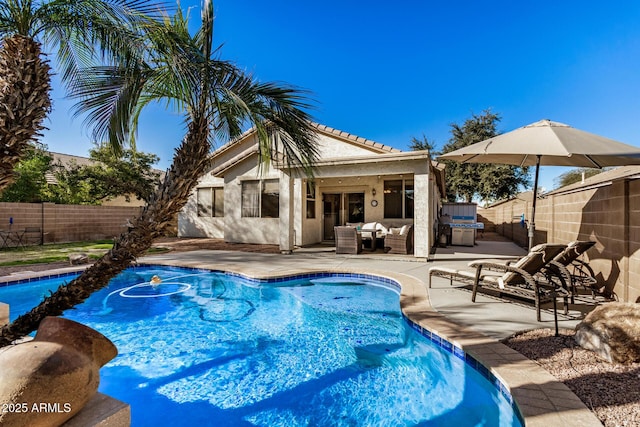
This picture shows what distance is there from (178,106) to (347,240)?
903cm

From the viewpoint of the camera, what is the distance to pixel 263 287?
8.37 m

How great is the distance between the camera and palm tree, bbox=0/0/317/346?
310cm

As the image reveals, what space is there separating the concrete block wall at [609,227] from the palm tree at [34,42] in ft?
25.6

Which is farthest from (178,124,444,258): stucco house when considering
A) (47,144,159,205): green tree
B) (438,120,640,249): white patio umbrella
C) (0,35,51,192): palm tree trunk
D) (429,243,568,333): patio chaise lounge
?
(0,35,51,192): palm tree trunk

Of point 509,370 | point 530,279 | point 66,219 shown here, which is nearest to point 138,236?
point 509,370

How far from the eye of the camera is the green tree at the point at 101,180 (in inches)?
834

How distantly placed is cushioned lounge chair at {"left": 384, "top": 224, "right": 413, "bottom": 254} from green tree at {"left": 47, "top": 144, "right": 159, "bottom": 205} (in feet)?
58.0

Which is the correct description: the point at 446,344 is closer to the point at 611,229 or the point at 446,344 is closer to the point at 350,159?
the point at 611,229

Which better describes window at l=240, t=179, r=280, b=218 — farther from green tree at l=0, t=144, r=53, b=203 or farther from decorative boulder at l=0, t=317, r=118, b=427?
decorative boulder at l=0, t=317, r=118, b=427

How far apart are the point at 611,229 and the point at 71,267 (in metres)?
14.4

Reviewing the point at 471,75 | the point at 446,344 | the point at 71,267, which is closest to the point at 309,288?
the point at 446,344

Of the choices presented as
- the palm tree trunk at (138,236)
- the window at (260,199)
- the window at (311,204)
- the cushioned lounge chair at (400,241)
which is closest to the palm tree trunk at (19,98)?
the palm tree trunk at (138,236)

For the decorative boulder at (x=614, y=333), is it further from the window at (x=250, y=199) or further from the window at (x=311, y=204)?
the window at (x=250, y=199)

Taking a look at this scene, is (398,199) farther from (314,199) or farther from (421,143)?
(421,143)
